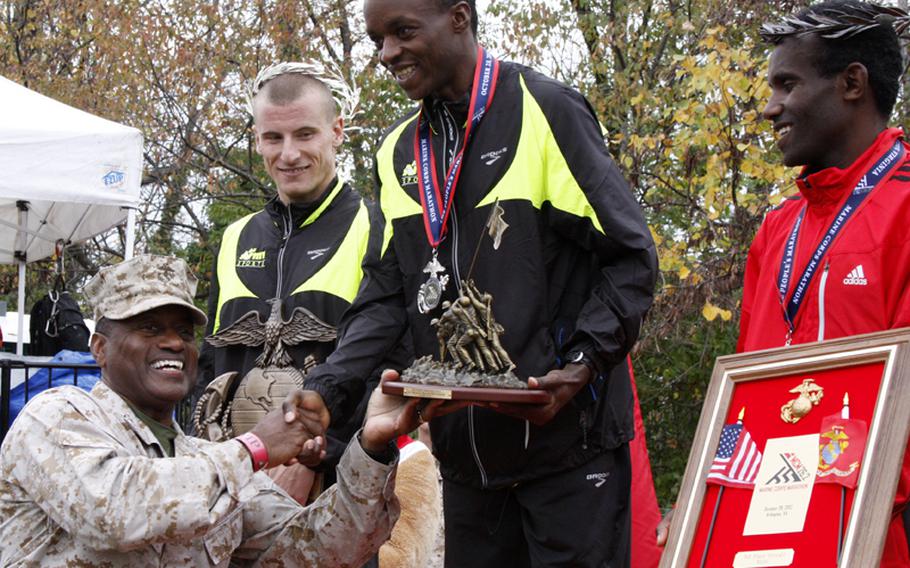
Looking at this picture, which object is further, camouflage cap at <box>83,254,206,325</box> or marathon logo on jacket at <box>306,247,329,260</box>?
marathon logo on jacket at <box>306,247,329,260</box>

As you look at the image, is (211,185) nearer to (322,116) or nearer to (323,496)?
(322,116)

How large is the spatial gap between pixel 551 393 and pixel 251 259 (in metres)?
2.39

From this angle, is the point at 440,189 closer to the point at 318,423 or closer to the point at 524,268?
the point at 524,268

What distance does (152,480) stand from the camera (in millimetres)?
3609

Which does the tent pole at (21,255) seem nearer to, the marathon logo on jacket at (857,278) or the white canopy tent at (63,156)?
the white canopy tent at (63,156)

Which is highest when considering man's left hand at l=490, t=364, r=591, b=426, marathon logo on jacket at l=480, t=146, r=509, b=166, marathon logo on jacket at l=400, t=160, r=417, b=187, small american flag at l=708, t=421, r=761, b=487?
marathon logo on jacket at l=480, t=146, r=509, b=166

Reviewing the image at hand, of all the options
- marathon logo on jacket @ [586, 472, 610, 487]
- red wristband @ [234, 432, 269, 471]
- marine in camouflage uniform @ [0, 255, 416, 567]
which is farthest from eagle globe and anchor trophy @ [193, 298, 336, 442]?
marathon logo on jacket @ [586, 472, 610, 487]

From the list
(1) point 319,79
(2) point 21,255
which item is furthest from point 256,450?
(2) point 21,255

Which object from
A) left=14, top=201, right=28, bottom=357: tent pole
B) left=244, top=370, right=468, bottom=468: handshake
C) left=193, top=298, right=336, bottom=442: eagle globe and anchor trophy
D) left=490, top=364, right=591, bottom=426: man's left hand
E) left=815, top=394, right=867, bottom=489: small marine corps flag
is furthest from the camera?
left=14, top=201, right=28, bottom=357: tent pole

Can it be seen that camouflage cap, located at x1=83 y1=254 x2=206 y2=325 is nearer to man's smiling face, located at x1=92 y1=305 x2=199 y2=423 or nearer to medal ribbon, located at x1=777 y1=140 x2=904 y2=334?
man's smiling face, located at x1=92 y1=305 x2=199 y2=423

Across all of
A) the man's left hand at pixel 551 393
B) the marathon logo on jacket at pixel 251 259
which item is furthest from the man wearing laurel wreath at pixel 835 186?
the marathon logo on jacket at pixel 251 259

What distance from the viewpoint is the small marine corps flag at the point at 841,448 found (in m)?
3.04

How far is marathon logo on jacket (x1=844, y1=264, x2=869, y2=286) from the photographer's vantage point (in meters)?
3.44

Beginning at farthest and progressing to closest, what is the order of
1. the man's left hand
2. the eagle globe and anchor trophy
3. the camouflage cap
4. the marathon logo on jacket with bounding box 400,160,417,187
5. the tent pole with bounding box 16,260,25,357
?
the tent pole with bounding box 16,260,25,357, the eagle globe and anchor trophy, the marathon logo on jacket with bounding box 400,160,417,187, the camouflage cap, the man's left hand
